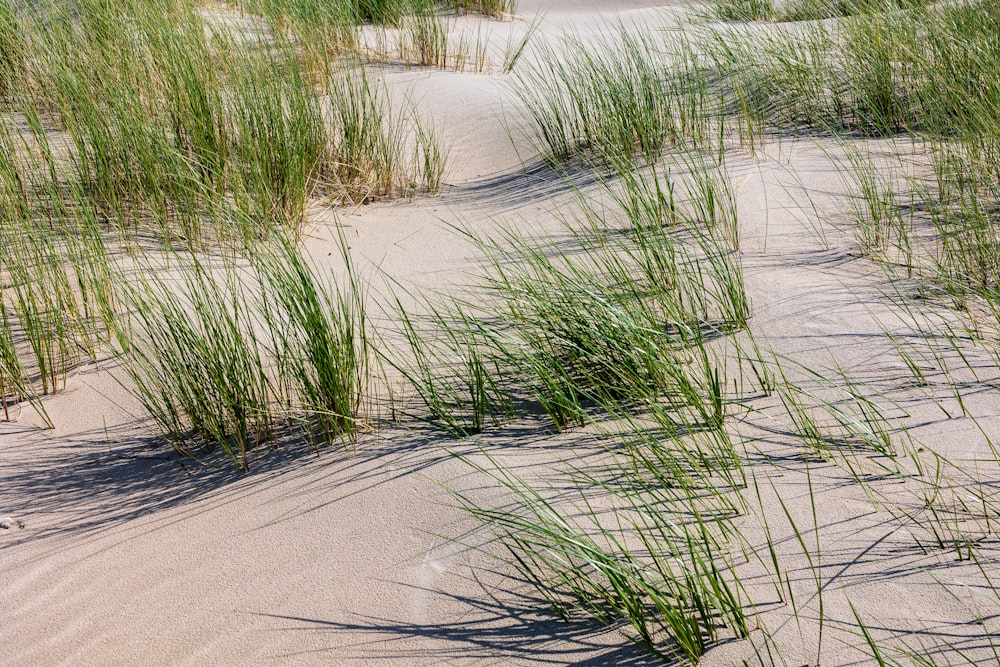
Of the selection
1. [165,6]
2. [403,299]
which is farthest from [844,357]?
[165,6]

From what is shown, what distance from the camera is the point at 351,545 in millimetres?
1867

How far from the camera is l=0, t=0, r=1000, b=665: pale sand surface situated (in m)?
1.54

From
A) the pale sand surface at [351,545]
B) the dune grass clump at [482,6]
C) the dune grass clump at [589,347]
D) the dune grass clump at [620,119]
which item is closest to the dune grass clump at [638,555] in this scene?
the pale sand surface at [351,545]

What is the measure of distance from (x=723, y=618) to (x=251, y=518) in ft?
3.64

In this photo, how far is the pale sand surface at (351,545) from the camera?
1541 mm

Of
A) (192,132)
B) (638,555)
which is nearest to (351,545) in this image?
(638,555)

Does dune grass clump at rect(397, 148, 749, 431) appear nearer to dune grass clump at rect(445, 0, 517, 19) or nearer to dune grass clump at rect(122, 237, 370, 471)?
dune grass clump at rect(122, 237, 370, 471)

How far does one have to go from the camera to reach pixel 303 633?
1641mm

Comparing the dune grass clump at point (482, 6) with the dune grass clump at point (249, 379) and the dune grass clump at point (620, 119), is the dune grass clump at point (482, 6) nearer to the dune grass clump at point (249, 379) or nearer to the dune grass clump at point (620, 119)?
the dune grass clump at point (620, 119)

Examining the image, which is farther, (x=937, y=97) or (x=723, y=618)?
(x=937, y=97)

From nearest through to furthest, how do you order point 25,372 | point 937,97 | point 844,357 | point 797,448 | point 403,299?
point 797,448
point 844,357
point 25,372
point 403,299
point 937,97

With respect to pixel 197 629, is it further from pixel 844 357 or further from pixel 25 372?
pixel 844 357

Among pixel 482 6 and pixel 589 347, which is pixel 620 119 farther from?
pixel 482 6

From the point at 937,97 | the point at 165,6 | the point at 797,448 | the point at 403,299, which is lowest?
the point at 797,448
